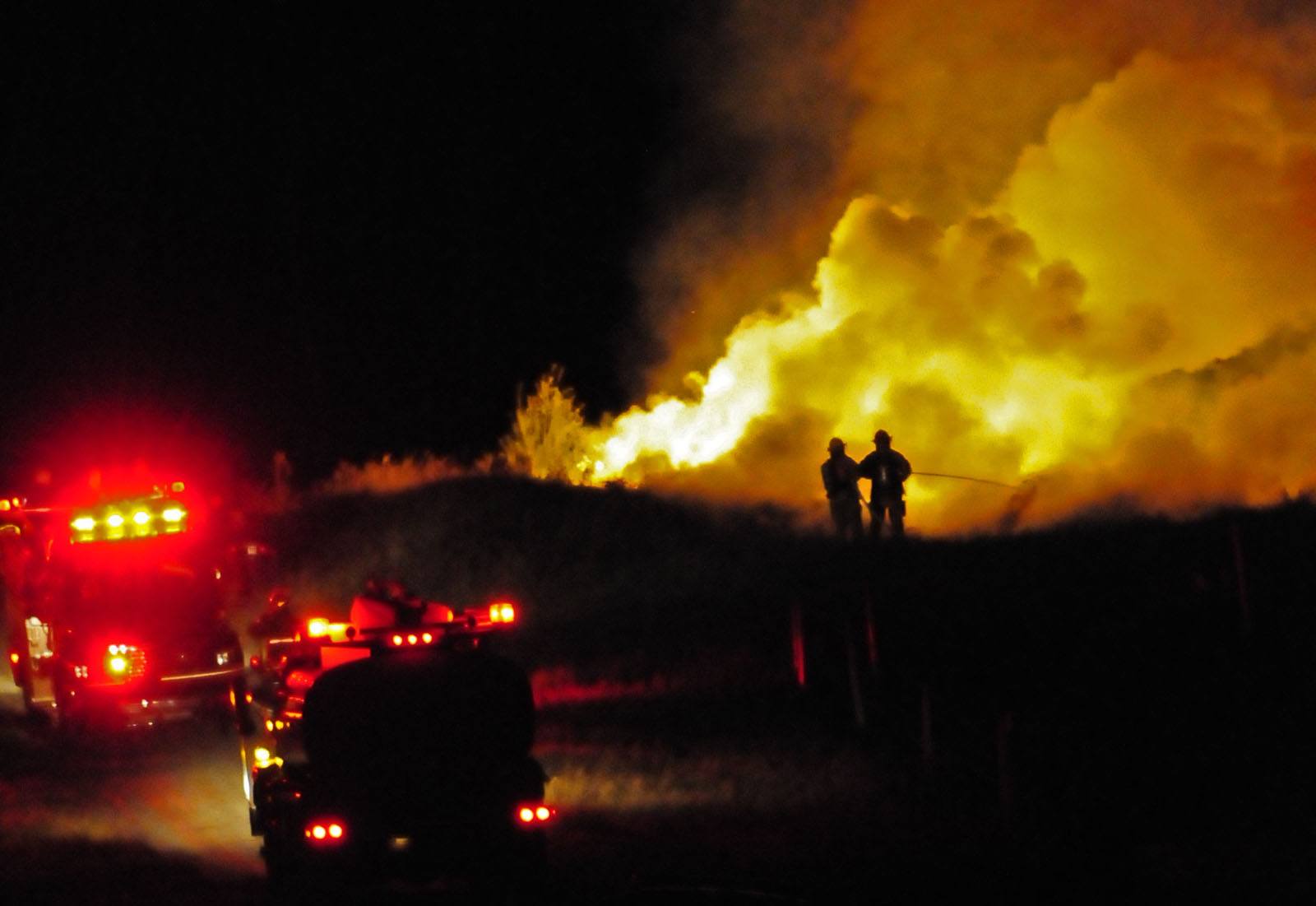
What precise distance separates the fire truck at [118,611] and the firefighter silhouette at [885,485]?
864 cm

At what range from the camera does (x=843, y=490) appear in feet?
83.4

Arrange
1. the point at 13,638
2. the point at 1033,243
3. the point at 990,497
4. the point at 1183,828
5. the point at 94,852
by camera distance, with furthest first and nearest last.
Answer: the point at 1033,243, the point at 990,497, the point at 13,638, the point at 94,852, the point at 1183,828

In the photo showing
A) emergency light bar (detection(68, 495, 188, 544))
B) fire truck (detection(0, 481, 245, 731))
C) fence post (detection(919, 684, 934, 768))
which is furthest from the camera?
emergency light bar (detection(68, 495, 188, 544))

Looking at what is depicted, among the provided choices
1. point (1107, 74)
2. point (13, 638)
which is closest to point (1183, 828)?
point (13, 638)

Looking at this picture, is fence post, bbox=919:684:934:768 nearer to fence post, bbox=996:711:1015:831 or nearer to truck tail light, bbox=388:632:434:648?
fence post, bbox=996:711:1015:831

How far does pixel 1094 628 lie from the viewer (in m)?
18.9

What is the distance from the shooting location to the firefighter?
2527 centimetres

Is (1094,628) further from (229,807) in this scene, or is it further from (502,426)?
(502,426)

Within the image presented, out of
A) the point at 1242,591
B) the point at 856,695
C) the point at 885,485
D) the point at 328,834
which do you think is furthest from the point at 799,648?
→ the point at 885,485

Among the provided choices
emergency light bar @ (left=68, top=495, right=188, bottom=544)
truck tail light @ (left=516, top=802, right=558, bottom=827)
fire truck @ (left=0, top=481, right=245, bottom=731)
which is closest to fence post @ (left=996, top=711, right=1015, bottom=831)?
truck tail light @ (left=516, top=802, right=558, bottom=827)

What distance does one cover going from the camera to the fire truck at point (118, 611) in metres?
20.2

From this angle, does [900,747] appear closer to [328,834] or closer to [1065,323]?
[328,834]

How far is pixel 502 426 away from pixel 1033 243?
98.3 ft

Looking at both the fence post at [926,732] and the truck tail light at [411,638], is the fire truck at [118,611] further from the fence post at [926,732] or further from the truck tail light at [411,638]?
the fence post at [926,732]
